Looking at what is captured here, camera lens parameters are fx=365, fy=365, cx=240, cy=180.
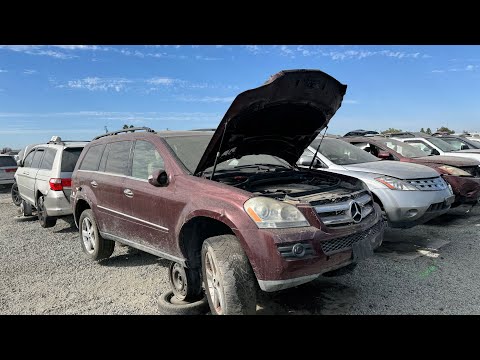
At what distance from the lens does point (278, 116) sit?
4.13m

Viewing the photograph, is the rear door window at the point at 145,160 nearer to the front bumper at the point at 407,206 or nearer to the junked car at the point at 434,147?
the front bumper at the point at 407,206

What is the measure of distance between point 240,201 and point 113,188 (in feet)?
7.38

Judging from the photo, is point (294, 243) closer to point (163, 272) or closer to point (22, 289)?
point (163, 272)

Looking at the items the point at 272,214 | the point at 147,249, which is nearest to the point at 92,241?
the point at 147,249

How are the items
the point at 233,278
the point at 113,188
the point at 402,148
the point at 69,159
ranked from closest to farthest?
1. the point at 233,278
2. the point at 113,188
3. the point at 69,159
4. the point at 402,148

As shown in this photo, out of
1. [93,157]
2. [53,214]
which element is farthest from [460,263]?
[53,214]

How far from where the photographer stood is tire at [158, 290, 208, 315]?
351cm

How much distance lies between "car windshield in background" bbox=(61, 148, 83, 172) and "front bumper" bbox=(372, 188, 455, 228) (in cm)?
566

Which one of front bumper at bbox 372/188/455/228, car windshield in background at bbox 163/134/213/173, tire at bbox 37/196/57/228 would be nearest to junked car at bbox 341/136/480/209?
front bumper at bbox 372/188/455/228

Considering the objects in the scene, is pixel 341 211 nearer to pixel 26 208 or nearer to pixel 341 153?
pixel 341 153

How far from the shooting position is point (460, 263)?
4.66 metres

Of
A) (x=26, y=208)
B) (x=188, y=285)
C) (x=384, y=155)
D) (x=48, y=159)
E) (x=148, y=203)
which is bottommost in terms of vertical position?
(x=26, y=208)
